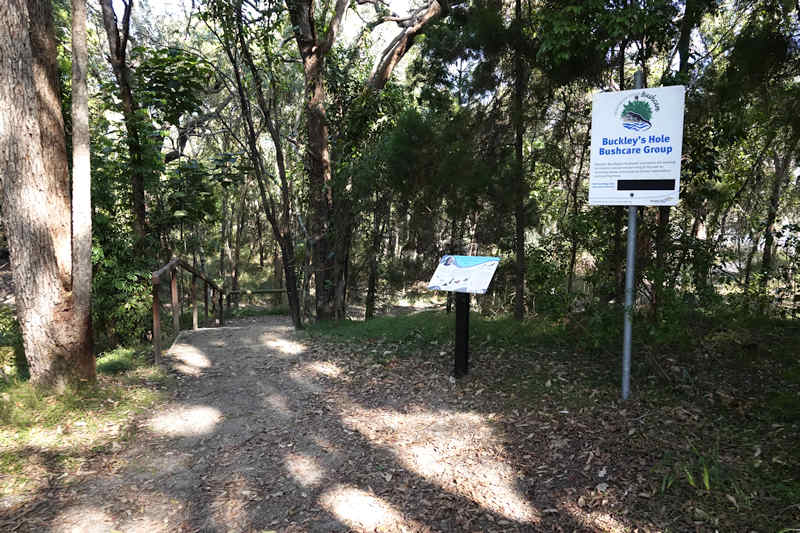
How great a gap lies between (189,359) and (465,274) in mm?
3662

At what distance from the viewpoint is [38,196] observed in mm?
4160

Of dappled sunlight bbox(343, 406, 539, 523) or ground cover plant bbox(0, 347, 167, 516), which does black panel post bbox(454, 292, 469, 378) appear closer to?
dappled sunlight bbox(343, 406, 539, 523)

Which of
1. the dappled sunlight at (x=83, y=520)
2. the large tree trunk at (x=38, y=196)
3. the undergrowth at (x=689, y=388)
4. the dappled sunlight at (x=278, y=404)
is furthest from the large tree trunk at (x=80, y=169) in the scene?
the undergrowth at (x=689, y=388)

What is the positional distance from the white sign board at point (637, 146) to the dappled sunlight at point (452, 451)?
7.04 feet

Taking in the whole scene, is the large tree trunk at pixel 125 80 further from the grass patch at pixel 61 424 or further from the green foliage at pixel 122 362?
the grass patch at pixel 61 424

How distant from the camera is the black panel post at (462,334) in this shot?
15.1ft

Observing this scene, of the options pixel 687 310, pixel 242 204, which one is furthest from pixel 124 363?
pixel 242 204

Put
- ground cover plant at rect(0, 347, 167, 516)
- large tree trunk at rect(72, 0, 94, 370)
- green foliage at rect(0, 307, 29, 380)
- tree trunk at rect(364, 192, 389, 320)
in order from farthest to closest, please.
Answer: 1. tree trunk at rect(364, 192, 389, 320)
2. green foliage at rect(0, 307, 29, 380)
3. large tree trunk at rect(72, 0, 94, 370)
4. ground cover plant at rect(0, 347, 167, 516)

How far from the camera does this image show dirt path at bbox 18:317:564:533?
2861 mm

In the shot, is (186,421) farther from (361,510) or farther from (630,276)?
(630,276)

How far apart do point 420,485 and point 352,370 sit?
250 centimetres

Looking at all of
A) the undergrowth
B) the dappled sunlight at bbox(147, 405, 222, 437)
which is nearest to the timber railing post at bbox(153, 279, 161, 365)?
the dappled sunlight at bbox(147, 405, 222, 437)

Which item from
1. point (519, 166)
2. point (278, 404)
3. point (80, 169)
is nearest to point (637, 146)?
point (519, 166)

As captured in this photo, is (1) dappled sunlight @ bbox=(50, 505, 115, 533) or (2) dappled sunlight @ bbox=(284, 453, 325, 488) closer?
(1) dappled sunlight @ bbox=(50, 505, 115, 533)
